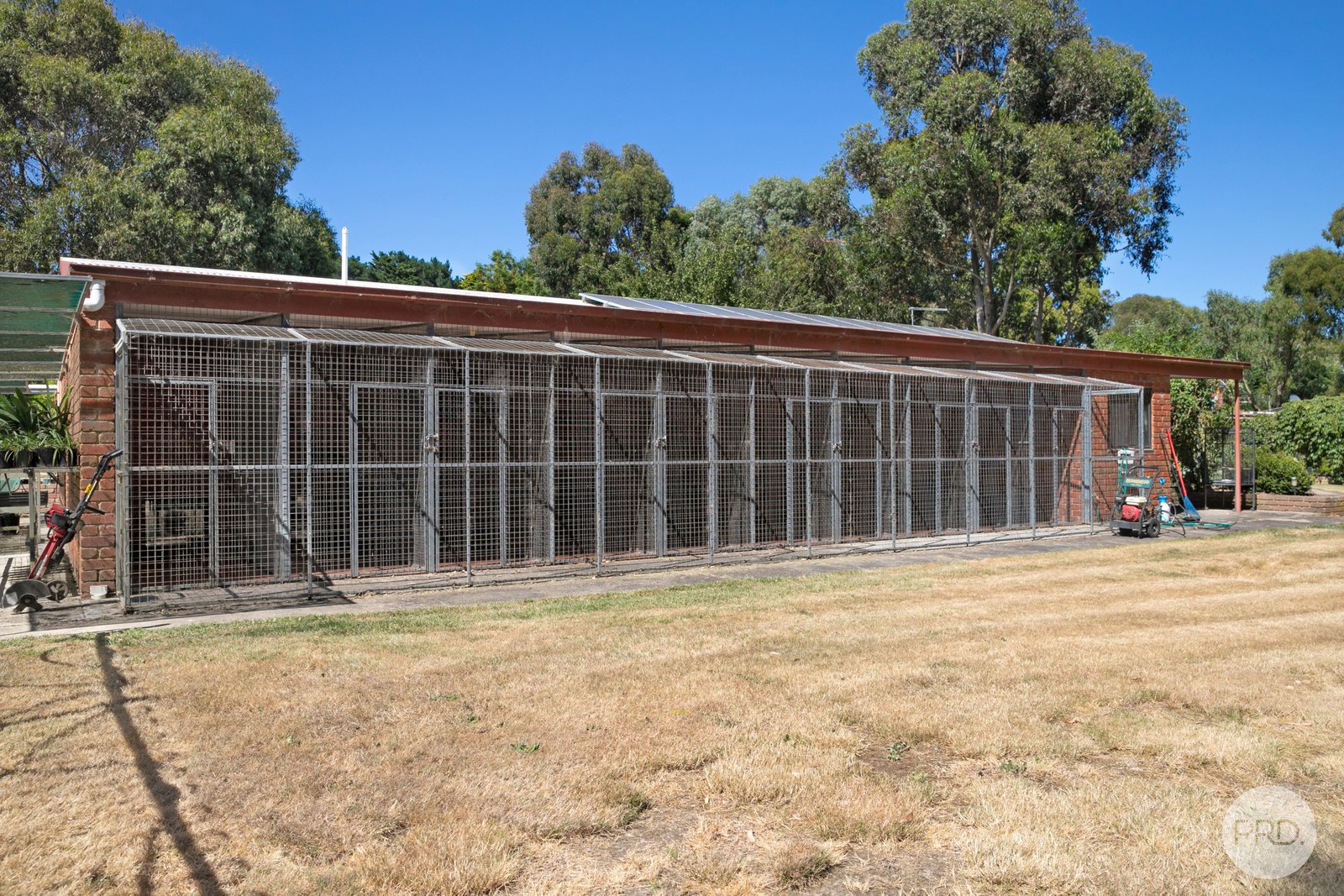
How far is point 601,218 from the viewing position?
47438 mm

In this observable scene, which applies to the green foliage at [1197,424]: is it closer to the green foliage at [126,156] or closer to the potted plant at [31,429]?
the potted plant at [31,429]

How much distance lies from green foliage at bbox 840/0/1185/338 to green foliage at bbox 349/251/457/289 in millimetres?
21531

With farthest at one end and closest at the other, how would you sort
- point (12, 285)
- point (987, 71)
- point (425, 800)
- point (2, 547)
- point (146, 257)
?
point (987, 71) < point (146, 257) < point (2, 547) < point (12, 285) < point (425, 800)

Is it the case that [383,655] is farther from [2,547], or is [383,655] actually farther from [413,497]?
[2,547]

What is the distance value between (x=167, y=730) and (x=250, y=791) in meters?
1.15

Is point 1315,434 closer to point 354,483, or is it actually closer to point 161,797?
point 354,483

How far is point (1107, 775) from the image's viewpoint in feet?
14.7

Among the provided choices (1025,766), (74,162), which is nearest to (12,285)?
(1025,766)

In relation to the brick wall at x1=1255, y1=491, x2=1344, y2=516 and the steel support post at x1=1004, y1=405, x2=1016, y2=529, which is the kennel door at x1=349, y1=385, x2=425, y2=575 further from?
the brick wall at x1=1255, y1=491, x2=1344, y2=516

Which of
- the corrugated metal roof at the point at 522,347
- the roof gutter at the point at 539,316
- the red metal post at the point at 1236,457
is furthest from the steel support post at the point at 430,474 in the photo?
the red metal post at the point at 1236,457

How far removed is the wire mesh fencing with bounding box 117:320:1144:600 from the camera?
385 inches

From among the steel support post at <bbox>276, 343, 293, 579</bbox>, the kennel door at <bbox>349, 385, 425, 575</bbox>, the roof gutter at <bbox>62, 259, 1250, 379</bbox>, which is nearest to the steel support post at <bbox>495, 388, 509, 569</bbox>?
the kennel door at <bbox>349, 385, 425, 575</bbox>

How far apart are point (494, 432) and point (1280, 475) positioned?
1874cm

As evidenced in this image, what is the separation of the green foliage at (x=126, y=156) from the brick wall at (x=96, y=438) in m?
19.9
